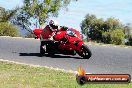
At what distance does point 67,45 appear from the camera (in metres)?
16.6

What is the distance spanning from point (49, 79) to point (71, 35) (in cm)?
600

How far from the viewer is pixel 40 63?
1460 cm

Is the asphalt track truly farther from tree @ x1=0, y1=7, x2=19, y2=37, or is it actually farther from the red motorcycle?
tree @ x1=0, y1=7, x2=19, y2=37

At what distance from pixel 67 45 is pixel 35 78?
19.3 ft

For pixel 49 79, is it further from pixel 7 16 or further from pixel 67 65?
pixel 7 16

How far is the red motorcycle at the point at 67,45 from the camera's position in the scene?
53.2 feet

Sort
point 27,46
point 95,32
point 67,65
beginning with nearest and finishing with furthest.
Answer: point 67,65 < point 27,46 < point 95,32

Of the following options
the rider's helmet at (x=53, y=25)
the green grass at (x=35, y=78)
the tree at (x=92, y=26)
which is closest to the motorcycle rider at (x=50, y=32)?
the rider's helmet at (x=53, y=25)

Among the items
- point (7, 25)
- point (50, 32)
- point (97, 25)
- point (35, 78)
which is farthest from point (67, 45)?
point (97, 25)

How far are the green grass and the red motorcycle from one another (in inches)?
136

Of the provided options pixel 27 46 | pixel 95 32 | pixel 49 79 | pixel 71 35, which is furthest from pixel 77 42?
pixel 95 32

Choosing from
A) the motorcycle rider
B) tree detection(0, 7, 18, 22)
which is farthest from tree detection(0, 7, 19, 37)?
the motorcycle rider

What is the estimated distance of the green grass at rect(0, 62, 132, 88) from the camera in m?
9.91

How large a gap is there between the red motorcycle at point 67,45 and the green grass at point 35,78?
11.3 ft
